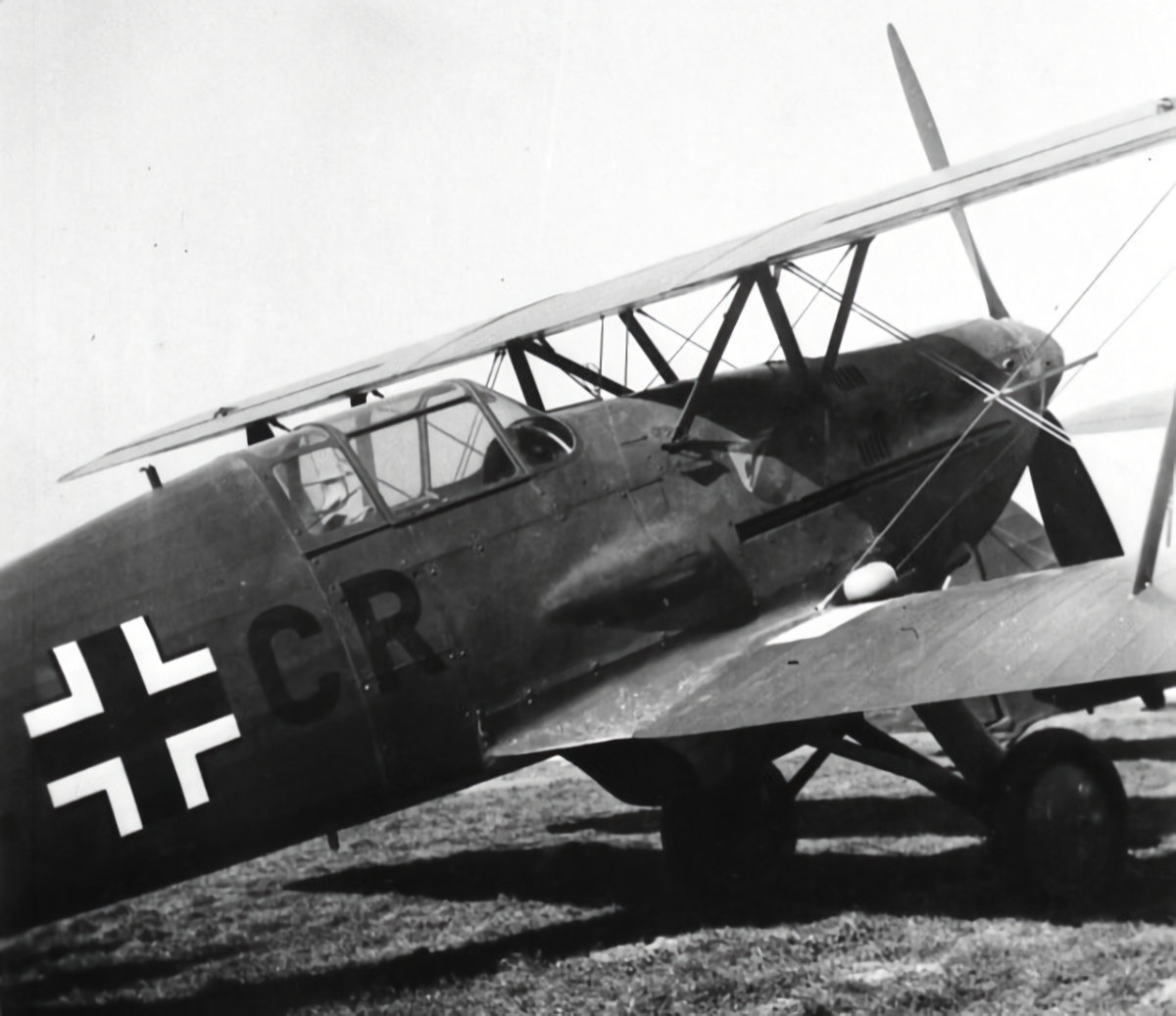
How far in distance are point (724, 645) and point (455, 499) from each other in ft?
4.47

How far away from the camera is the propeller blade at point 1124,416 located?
10.3m

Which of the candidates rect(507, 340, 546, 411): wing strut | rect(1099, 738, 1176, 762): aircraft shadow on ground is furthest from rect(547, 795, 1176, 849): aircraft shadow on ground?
rect(507, 340, 546, 411): wing strut

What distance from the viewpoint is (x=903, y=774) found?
5422mm

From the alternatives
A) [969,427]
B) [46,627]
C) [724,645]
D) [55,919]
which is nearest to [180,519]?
[46,627]

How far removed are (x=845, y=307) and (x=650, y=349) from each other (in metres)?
1.16

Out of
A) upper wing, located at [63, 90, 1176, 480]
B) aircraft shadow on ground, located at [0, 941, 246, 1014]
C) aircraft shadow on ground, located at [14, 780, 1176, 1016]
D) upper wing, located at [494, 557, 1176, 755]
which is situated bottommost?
aircraft shadow on ground, located at [14, 780, 1176, 1016]

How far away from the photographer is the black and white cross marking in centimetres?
426

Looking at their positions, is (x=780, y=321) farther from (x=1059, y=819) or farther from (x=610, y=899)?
(x=610, y=899)

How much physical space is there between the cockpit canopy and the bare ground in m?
1.78

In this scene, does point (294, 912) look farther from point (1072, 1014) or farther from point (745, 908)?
point (1072, 1014)

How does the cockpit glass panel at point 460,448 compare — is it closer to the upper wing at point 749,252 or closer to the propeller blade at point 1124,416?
the upper wing at point 749,252

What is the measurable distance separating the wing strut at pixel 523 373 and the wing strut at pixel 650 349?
570 millimetres

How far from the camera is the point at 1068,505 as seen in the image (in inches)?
289

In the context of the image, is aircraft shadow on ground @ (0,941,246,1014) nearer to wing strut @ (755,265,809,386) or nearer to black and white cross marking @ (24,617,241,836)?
black and white cross marking @ (24,617,241,836)
